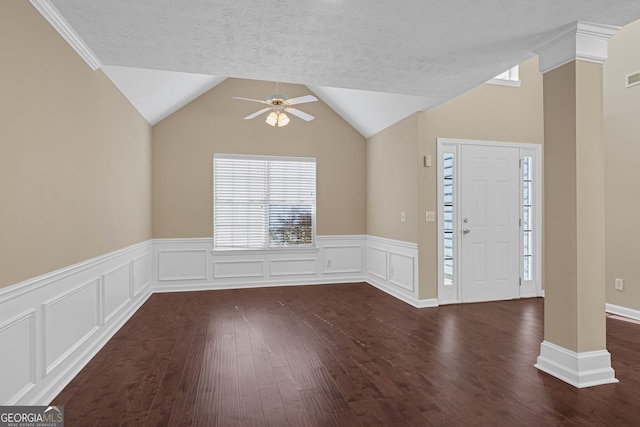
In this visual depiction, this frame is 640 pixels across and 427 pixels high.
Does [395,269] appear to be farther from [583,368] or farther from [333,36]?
[333,36]

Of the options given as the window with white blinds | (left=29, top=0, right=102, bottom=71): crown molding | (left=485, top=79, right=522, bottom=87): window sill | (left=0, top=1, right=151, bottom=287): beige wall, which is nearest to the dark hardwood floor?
(left=0, top=1, right=151, bottom=287): beige wall

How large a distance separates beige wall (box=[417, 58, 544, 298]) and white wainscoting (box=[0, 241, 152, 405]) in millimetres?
3737

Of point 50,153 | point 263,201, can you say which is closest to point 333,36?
point 50,153

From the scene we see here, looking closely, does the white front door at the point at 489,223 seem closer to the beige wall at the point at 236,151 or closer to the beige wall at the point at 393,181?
the beige wall at the point at 393,181

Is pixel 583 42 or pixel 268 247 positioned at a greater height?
pixel 583 42

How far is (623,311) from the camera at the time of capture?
14.5 feet

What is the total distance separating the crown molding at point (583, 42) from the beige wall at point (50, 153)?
144 inches

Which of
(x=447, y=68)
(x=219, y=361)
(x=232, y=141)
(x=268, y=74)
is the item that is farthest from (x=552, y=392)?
(x=232, y=141)

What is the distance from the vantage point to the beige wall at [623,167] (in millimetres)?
4371

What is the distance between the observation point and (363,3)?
2342 millimetres

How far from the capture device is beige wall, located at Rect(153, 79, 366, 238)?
584 centimetres

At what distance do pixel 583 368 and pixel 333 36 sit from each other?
3.12 m

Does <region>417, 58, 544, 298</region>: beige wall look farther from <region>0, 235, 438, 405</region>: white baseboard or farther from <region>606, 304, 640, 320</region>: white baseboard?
<region>606, 304, 640, 320</region>: white baseboard

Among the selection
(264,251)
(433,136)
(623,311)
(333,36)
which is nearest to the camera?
(333,36)
